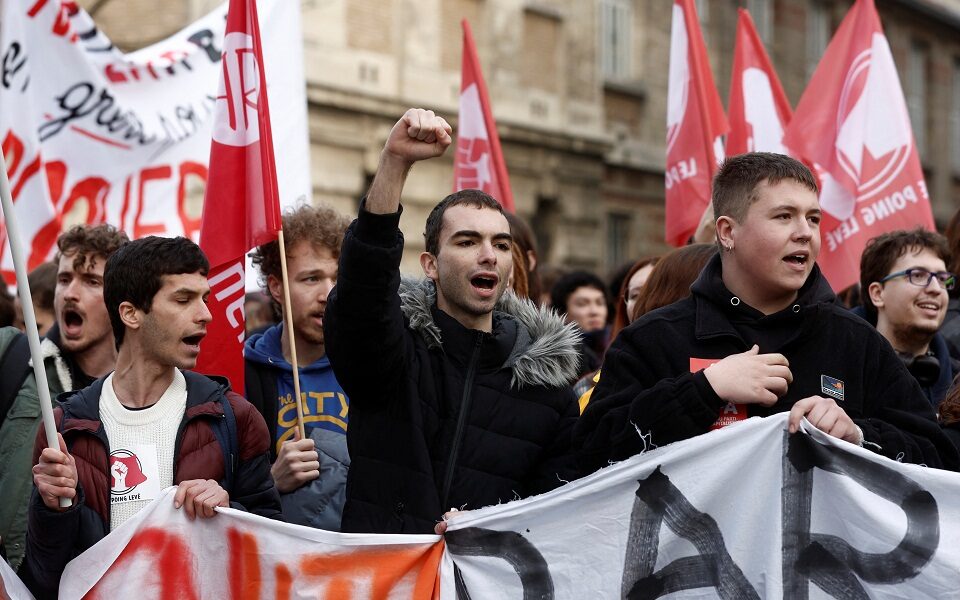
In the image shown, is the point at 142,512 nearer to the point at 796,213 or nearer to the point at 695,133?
the point at 796,213

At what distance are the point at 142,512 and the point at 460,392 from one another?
0.83 meters

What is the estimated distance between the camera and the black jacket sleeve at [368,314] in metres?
3.40

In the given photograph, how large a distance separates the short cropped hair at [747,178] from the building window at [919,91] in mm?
25844

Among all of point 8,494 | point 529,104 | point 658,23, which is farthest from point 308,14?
point 8,494

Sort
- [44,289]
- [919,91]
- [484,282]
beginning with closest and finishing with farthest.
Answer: [484,282]
[44,289]
[919,91]

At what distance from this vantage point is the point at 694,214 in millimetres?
6984

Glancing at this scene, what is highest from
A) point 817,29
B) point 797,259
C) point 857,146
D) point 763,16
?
point 817,29

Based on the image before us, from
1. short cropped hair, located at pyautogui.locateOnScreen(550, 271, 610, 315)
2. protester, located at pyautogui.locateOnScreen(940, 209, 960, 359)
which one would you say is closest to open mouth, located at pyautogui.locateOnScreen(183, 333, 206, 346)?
protester, located at pyautogui.locateOnScreen(940, 209, 960, 359)

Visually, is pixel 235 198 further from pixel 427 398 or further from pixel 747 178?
pixel 747 178

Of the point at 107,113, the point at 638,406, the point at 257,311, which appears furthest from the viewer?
the point at 257,311

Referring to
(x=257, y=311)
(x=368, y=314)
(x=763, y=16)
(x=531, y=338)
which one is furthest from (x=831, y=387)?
(x=763, y=16)

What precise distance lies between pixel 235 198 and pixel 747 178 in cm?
192

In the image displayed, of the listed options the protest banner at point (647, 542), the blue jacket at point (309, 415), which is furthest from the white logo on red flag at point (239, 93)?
the protest banner at point (647, 542)

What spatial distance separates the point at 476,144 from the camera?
741 cm
